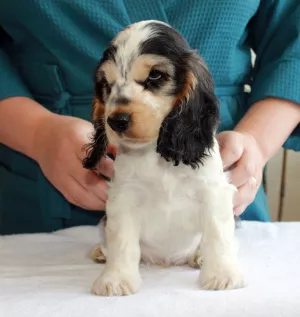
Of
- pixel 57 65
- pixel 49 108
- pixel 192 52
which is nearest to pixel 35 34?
pixel 57 65

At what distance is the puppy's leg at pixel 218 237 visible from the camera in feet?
3.33

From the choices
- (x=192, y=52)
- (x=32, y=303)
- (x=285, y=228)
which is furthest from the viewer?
(x=285, y=228)

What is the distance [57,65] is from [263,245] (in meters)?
0.66

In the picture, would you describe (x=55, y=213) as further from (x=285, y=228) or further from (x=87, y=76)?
(x=285, y=228)

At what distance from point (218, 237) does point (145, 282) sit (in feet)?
0.49

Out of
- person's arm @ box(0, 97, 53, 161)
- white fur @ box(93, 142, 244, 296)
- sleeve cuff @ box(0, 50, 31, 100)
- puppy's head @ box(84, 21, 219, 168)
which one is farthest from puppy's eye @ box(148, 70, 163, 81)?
sleeve cuff @ box(0, 50, 31, 100)

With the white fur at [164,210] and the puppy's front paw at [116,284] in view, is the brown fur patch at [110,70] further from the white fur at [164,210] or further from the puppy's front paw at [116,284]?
the puppy's front paw at [116,284]

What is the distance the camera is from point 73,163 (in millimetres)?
1309

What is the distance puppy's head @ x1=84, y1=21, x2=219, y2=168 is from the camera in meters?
0.95

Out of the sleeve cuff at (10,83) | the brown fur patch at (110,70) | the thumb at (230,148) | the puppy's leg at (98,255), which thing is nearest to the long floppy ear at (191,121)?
the brown fur patch at (110,70)

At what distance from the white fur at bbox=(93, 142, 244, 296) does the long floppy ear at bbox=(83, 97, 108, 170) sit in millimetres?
40

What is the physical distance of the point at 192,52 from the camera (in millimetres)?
1016

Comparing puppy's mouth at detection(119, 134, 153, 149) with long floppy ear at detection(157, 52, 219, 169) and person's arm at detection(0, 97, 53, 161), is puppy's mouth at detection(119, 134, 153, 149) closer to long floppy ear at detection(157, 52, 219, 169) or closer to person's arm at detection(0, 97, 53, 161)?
long floppy ear at detection(157, 52, 219, 169)

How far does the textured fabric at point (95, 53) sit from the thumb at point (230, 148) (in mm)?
249
